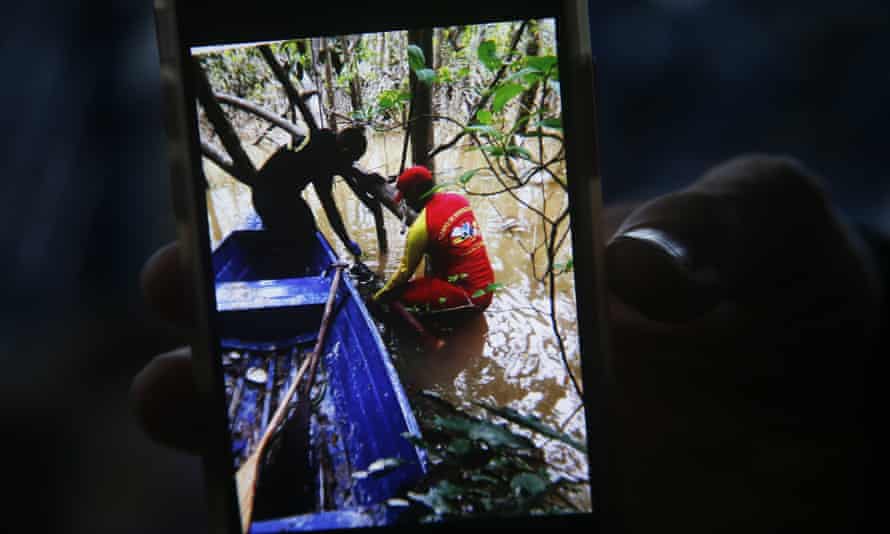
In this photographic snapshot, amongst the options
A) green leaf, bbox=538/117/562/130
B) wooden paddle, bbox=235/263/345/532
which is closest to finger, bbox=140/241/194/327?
wooden paddle, bbox=235/263/345/532

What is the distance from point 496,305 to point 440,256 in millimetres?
65

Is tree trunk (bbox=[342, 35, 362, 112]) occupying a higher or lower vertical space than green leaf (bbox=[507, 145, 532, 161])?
higher

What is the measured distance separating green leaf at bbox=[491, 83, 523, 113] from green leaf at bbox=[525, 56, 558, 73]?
0.06ft

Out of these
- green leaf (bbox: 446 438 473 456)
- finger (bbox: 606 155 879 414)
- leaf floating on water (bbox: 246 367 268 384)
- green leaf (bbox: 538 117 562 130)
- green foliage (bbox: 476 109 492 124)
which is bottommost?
green leaf (bbox: 446 438 473 456)

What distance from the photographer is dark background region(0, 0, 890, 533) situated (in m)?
0.41

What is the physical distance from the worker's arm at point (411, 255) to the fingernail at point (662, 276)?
162mm

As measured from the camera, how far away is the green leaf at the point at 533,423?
40 centimetres

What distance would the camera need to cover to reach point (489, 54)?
40 centimetres

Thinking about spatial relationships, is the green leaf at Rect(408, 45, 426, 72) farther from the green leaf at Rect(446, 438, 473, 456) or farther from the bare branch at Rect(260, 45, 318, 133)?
the green leaf at Rect(446, 438, 473, 456)

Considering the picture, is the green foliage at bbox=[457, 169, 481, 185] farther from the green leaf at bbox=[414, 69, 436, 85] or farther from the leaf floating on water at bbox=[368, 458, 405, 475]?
the leaf floating on water at bbox=[368, 458, 405, 475]

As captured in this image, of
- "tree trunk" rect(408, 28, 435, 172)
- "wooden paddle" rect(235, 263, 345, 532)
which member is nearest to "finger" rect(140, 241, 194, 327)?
"wooden paddle" rect(235, 263, 345, 532)

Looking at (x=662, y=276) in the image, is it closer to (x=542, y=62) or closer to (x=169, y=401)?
(x=542, y=62)

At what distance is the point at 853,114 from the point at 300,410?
1.76 ft

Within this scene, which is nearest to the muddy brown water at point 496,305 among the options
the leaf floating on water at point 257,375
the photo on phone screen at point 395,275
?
the photo on phone screen at point 395,275
